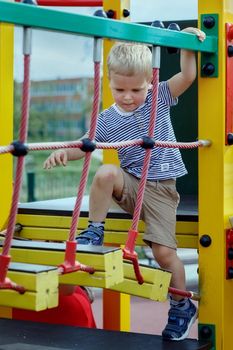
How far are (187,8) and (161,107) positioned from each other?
1888 mm

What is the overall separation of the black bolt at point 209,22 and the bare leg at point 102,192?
21.1 inches

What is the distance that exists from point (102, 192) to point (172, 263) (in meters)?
0.32

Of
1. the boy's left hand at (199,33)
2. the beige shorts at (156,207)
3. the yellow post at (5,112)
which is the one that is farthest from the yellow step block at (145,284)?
the yellow post at (5,112)

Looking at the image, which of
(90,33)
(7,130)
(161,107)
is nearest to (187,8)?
(7,130)

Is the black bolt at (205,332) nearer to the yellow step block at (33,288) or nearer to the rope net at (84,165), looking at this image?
the rope net at (84,165)

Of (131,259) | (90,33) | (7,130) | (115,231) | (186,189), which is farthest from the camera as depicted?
(186,189)

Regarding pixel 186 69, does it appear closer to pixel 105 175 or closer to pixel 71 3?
pixel 105 175

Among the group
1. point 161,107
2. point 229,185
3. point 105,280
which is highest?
point 161,107

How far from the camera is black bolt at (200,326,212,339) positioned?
2.78 metres

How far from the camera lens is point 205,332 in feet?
9.13

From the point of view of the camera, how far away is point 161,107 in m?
2.87

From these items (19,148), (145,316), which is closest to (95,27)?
(19,148)

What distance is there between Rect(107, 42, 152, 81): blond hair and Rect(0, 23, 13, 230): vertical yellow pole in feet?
2.81

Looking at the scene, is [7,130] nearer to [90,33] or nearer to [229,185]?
[229,185]
